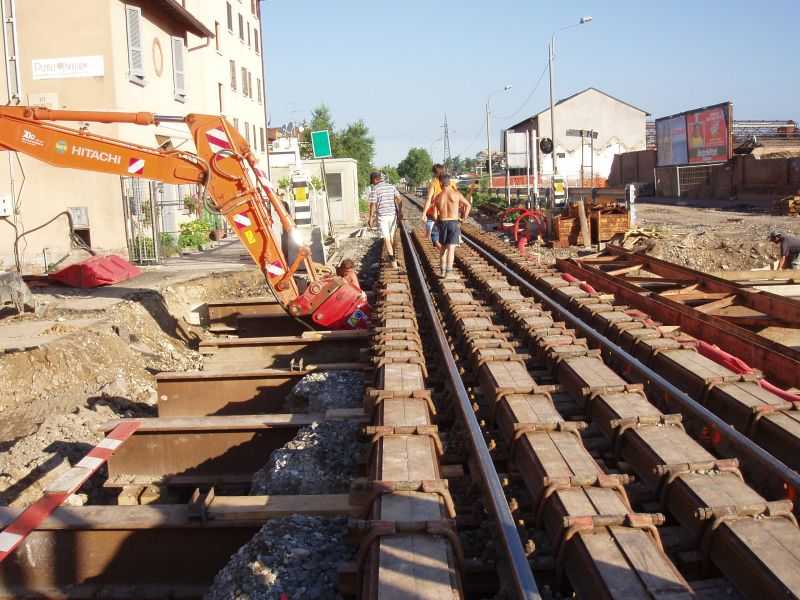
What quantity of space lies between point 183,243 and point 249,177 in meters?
14.1

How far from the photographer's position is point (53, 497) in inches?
199

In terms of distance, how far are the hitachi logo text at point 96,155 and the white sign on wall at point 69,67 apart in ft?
33.1

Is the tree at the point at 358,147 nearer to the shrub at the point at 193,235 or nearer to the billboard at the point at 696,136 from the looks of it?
the billboard at the point at 696,136

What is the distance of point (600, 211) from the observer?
70.0 ft

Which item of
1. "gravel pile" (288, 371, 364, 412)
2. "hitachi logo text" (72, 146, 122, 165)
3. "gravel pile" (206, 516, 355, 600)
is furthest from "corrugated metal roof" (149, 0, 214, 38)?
"gravel pile" (206, 516, 355, 600)

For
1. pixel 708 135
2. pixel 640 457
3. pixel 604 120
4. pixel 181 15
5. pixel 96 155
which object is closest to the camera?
pixel 640 457

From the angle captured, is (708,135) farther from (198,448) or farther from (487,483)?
(487,483)

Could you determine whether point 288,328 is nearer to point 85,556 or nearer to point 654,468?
point 85,556

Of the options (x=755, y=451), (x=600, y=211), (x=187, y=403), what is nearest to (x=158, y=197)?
(x=600, y=211)

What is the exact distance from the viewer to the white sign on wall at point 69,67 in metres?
18.6

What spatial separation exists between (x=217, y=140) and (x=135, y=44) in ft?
40.2

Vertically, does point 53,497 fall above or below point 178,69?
below

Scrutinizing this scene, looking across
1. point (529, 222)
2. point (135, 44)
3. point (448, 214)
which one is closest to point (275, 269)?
point (448, 214)

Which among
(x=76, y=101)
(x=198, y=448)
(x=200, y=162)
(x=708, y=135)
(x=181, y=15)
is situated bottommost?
(x=198, y=448)
